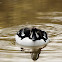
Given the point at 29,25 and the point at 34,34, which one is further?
the point at 29,25

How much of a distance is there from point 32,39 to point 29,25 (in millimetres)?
3079

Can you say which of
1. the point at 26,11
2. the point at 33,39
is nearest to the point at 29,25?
the point at 33,39

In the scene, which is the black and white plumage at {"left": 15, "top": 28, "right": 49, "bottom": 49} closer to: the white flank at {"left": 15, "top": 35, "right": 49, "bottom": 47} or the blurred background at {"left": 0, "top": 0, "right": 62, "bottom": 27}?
the white flank at {"left": 15, "top": 35, "right": 49, "bottom": 47}

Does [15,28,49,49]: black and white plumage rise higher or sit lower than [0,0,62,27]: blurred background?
higher

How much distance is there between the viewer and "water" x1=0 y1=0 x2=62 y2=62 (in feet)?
35.1

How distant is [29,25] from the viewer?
1503 centimetres

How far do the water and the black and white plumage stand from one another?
285mm

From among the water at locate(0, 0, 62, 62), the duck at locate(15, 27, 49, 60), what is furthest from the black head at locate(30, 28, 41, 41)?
the water at locate(0, 0, 62, 62)

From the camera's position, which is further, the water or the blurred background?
the blurred background

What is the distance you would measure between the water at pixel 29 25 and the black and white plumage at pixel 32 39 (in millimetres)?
285

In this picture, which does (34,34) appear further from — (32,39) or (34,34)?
(32,39)

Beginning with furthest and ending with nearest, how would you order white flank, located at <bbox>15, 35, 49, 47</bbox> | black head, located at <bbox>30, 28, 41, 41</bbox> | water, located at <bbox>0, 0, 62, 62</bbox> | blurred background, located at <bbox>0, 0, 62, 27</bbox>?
1. blurred background, located at <bbox>0, 0, 62, 27</bbox>
2. white flank, located at <bbox>15, 35, 49, 47</bbox>
3. black head, located at <bbox>30, 28, 41, 41</bbox>
4. water, located at <bbox>0, 0, 62, 62</bbox>

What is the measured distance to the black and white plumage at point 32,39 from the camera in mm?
12047

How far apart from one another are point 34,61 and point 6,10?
364 inches
